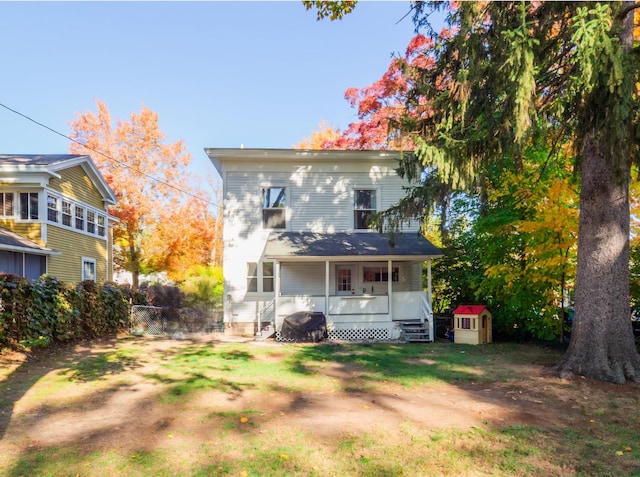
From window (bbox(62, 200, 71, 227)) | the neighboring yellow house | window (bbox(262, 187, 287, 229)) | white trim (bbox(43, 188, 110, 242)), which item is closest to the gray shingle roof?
the neighboring yellow house

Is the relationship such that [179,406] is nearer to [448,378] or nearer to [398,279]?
[448,378]

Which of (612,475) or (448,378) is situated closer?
(612,475)

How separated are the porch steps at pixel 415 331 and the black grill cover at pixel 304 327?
2.60m

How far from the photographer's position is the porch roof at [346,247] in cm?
1300

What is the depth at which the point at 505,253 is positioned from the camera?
Answer: 11.0m

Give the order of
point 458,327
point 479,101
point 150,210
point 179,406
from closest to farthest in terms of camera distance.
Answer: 1. point 179,406
2. point 479,101
3. point 458,327
4. point 150,210

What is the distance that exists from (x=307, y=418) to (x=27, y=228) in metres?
15.2

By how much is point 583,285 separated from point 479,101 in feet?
12.9

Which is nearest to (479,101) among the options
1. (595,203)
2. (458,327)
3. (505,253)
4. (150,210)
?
(595,203)

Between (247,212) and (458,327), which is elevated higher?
(247,212)

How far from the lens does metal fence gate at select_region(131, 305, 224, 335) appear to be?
49.0 ft

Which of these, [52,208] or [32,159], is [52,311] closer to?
[52,208]

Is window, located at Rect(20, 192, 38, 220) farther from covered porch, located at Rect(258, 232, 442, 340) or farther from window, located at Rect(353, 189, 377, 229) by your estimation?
window, located at Rect(353, 189, 377, 229)

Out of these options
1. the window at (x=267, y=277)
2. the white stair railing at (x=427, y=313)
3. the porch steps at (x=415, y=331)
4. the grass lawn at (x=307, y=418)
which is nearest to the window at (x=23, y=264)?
the grass lawn at (x=307, y=418)
